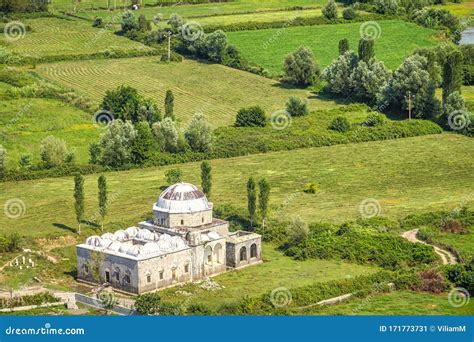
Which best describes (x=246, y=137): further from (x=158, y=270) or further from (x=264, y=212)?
(x=158, y=270)

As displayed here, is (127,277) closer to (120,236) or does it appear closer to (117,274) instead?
(117,274)

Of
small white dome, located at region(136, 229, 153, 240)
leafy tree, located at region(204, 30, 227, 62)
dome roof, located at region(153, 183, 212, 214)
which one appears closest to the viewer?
small white dome, located at region(136, 229, 153, 240)

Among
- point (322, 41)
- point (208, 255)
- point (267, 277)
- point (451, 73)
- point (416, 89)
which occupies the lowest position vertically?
point (267, 277)

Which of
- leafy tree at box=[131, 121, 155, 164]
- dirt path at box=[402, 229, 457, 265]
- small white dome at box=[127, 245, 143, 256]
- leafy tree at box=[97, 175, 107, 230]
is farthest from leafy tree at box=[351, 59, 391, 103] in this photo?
small white dome at box=[127, 245, 143, 256]

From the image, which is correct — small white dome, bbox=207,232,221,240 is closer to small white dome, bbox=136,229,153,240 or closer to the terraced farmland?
small white dome, bbox=136,229,153,240

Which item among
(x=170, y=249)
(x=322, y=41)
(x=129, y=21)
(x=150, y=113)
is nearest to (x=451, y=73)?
(x=150, y=113)

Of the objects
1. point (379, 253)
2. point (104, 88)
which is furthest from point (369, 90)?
point (379, 253)
